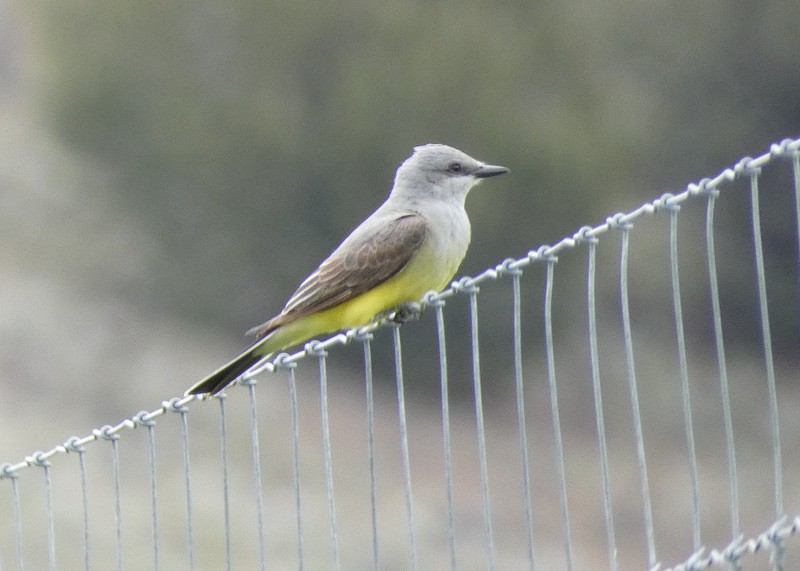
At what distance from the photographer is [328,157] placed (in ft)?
66.3

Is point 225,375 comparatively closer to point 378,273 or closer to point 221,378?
point 221,378

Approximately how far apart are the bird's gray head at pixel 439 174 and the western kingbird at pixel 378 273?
2cm

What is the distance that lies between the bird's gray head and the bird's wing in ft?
0.69

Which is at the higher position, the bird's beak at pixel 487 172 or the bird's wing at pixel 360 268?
the bird's beak at pixel 487 172

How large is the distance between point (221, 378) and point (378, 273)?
0.70 metres

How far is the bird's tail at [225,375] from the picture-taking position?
4.14 meters

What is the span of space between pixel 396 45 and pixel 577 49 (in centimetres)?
282

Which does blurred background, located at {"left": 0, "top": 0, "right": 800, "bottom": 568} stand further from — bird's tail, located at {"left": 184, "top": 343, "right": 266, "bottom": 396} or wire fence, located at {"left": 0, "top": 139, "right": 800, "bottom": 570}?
bird's tail, located at {"left": 184, "top": 343, "right": 266, "bottom": 396}

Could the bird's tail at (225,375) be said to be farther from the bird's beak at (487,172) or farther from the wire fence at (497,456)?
the wire fence at (497,456)

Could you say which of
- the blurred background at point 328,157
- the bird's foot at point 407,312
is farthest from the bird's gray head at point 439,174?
the blurred background at point 328,157

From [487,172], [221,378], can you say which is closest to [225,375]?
[221,378]

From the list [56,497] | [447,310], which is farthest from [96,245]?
[56,497]

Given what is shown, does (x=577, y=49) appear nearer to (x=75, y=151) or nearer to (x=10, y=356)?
(x=75, y=151)

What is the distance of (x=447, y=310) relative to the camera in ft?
57.3
